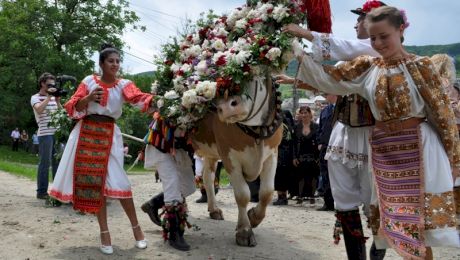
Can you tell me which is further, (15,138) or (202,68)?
(15,138)

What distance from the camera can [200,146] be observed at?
5891 mm

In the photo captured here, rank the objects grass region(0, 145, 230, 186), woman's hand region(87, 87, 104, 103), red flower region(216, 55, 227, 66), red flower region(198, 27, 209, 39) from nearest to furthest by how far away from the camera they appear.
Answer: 1. red flower region(216, 55, 227, 66)
2. woman's hand region(87, 87, 104, 103)
3. red flower region(198, 27, 209, 39)
4. grass region(0, 145, 230, 186)

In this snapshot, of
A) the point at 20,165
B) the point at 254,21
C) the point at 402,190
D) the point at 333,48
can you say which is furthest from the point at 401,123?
the point at 20,165

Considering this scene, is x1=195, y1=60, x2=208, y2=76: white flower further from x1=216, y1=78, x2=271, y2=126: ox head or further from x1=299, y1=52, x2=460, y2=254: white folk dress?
x1=299, y1=52, x2=460, y2=254: white folk dress

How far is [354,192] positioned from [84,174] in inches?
A: 103

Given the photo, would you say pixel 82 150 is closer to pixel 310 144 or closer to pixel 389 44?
pixel 389 44

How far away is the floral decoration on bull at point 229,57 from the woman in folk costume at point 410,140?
1.01 meters


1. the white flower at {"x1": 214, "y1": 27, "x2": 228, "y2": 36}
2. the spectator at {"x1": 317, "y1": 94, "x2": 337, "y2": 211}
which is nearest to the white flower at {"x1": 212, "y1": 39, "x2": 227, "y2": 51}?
the white flower at {"x1": 214, "y1": 27, "x2": 228, "y2": 36}

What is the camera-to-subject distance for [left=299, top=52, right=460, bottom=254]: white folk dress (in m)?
3.16

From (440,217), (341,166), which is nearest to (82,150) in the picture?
(341,166)

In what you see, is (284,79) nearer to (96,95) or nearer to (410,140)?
(410,140)

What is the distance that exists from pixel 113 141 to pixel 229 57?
60.0 inches

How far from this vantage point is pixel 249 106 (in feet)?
15.6

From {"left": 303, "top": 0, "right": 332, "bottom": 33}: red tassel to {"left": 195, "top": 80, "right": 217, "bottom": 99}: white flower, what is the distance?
0.98 metres
